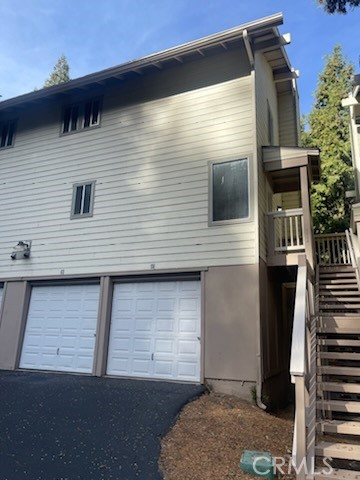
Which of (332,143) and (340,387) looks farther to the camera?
→ (332,143)

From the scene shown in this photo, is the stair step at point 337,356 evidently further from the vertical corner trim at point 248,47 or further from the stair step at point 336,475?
the vertical corner trim at point 248,47

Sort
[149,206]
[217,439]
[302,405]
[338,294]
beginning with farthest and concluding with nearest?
1. [149,206]
2. [338,294]
3. [217,439]
4. [302,405]

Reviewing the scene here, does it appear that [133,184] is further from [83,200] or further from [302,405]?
[302,405]

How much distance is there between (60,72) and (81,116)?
854 inches

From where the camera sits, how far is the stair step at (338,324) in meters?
5.32

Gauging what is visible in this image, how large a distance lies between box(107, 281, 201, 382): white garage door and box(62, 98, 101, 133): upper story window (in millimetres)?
4793

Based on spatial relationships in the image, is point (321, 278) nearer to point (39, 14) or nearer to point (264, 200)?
point (264, 200)

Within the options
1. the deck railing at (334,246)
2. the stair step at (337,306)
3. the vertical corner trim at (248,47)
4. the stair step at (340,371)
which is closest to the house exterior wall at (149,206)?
the vertical corner trim at (248,47)

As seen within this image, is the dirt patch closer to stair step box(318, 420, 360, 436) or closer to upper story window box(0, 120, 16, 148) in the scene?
stair step box(318, 420, 360, 436)

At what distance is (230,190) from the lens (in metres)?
7.60

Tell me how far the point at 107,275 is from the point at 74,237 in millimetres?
1483

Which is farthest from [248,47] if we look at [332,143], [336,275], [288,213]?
[332,143]

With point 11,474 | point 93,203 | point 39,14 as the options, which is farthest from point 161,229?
point 39,14

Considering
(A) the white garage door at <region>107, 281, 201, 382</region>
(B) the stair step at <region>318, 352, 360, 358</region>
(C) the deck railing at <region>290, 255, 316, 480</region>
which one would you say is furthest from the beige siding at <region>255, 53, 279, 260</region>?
(C) the deck railing at <region>290, 255, 316, 480</region>
